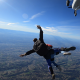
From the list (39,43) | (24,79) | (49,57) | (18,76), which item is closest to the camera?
(39,43)

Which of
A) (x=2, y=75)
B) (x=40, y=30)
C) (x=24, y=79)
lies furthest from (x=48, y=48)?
(x=2, y=75)

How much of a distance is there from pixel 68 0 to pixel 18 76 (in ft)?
393

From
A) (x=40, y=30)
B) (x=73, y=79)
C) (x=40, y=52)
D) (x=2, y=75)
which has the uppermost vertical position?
(x=40, y=30)

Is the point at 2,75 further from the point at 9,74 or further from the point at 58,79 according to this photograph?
the point at 58,79

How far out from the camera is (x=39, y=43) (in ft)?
13.0

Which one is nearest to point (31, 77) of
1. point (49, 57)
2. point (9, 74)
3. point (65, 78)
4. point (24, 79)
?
point (24, 79)

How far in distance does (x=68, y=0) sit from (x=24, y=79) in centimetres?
11197

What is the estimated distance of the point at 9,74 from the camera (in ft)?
331

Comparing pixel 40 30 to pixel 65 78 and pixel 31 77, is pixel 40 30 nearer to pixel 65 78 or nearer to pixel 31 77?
pixel 31 77

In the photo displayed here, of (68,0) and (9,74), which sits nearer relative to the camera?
(68,0)

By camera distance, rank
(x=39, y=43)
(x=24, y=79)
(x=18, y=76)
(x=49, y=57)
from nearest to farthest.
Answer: (x=39, y=43), (x=49, y=57), (x=24, y=79), (x=18, y=76)

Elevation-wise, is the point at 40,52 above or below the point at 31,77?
above

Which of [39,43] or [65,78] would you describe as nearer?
[39,43]

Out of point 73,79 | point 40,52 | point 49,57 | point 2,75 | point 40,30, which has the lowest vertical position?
point 73,79
